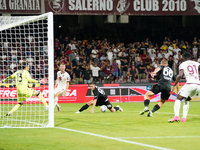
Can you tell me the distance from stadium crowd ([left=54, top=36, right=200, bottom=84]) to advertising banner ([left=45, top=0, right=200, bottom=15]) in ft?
8.80

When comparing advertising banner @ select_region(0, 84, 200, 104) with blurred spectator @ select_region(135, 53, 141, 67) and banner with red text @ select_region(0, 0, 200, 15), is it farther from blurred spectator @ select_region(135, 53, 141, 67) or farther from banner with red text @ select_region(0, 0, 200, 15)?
banner with red text @ select_region(0, 0, 200, 15)

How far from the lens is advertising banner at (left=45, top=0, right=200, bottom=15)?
2406cm

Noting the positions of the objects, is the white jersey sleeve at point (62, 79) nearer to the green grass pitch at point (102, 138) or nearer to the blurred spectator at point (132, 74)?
the green grass pitch at point (102, 138)

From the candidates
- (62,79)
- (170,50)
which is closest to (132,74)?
(170,50)

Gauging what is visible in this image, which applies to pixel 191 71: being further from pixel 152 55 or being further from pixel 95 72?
pixel 152 55

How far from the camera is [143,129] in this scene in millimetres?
8695

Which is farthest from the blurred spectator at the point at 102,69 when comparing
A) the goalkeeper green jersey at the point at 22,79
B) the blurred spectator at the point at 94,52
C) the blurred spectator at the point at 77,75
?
the goalkeeper green jersey at the point at 22,79

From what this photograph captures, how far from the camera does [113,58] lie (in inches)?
996

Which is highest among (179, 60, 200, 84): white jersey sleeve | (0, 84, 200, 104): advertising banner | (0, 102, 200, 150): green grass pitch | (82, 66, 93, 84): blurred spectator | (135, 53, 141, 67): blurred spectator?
(135, 53, 141, 67): blurred spectator

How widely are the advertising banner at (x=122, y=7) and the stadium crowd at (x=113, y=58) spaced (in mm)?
2682

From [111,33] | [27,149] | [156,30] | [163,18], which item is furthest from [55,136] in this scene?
[163,18]

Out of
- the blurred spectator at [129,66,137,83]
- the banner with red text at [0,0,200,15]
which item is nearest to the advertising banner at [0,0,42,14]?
the banner with red text at [0,0,200,15]

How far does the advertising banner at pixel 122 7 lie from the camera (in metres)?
24.1

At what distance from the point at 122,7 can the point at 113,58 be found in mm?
3640
